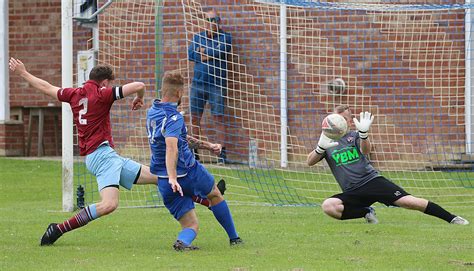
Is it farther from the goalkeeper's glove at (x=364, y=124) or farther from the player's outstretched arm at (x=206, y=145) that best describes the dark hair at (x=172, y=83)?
the goalkeeper's glove at (x=364, y=124)

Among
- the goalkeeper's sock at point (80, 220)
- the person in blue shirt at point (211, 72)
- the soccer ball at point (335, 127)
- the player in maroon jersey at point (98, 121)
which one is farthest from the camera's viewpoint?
the person in blue shirt at point (211, 72)

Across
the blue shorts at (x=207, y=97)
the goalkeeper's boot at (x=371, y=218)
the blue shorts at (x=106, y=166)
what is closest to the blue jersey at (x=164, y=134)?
the blue shorts at (x=106, y=166)

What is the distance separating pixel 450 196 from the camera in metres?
14.8

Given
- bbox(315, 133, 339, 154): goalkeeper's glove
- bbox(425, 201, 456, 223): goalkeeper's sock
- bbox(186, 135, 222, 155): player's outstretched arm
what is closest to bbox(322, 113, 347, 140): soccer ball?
bbox(315, 133, 339, 154): goalkeeper's glove

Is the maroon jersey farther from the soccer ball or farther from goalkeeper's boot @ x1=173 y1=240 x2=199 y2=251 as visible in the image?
the soccer ball

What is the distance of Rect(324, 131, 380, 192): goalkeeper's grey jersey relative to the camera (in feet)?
38.0

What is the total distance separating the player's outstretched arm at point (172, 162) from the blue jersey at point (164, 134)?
91 mm

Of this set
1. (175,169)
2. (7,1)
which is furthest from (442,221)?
(7,1)

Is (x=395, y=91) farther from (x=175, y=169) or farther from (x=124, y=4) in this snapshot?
(x=175, y=169)

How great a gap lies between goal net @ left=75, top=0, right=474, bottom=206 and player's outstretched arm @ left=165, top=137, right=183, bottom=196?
19.7ft

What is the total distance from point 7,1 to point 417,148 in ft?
25.9

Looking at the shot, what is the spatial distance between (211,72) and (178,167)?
19.1 feet

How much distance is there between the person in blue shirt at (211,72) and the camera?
15.5 m

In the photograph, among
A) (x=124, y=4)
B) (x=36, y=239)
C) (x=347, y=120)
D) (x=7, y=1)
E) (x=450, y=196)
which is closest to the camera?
(x=36, y=239)
